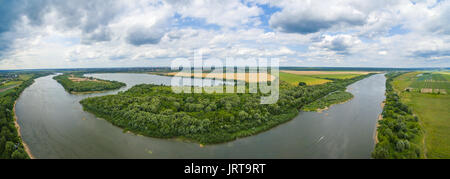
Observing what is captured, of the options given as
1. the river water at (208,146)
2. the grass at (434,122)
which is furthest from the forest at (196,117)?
the grass at (434,122)

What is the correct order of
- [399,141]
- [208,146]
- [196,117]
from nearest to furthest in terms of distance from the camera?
1. [399,141]
2. [208,146]
3. [196,117]

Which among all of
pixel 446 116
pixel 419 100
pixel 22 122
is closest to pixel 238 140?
pixel 446 116

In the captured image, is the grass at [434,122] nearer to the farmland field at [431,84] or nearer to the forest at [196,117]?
the forest at [196,117]

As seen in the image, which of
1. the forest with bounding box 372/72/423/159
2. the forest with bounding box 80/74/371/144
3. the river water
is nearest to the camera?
the forest with bounding box 372/72/423/159

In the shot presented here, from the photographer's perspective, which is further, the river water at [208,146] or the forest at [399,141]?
the river water at [208,146]

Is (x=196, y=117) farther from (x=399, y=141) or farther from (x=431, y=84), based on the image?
(x=431, y=84)

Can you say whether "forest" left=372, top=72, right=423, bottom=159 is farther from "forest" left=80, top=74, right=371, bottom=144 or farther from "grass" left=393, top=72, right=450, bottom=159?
"forest" left=80, top=74, right=371, bottom=144

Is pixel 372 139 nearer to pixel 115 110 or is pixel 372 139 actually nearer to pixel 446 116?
pixel 446 116

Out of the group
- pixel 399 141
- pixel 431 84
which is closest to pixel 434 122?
pixel 399 141

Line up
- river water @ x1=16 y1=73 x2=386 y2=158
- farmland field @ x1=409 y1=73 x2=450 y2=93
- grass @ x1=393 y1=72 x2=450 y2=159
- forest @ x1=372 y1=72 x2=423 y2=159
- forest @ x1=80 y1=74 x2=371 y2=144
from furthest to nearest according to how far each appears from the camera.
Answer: farmland field @ x1=409 y1=73 x2=450 y2=93
forest @ x1=80 y1=74 x2=371 y2=144
river water @ x1=16 y1=73 x2=386 y2=158
grass @ x1=393 y1=72 x2=450 y2=159
forest @ x1=372 y1=72 x2=423 y2=159

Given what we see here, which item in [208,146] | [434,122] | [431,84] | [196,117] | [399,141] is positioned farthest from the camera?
[431,84]

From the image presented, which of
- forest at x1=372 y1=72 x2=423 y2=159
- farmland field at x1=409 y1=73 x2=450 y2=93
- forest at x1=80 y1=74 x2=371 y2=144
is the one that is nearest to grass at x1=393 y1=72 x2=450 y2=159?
forest at x1=372 y1=72 x2=423 y2=159

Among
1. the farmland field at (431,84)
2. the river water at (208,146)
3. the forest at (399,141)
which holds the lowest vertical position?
the river water at (208,146)
